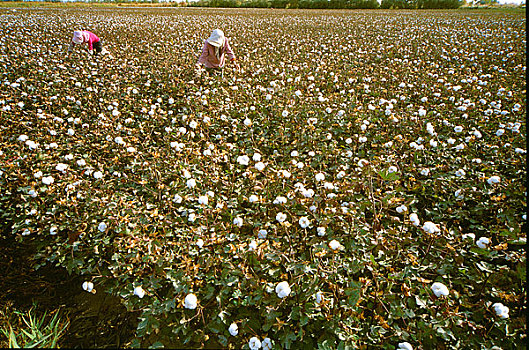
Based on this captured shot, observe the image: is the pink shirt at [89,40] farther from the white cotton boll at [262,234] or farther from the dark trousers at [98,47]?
the white cotton boll at [262,234]

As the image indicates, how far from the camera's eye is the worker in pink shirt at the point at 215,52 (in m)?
6.01

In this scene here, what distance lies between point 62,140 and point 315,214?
3282 mm

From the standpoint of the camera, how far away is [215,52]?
615cm

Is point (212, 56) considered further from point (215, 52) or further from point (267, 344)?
point (267, 344)

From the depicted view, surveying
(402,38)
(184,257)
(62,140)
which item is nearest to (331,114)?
(184,257)

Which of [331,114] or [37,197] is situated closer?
[37,197]

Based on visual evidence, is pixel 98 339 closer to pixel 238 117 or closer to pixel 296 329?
pixel 296 329

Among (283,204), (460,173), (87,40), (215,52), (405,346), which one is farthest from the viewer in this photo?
(87,40)

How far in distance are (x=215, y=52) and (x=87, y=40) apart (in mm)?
3757

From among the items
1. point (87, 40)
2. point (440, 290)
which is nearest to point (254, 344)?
point (440, 290)

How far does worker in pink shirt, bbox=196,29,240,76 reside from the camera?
6.01 m

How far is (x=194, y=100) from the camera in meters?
4.64

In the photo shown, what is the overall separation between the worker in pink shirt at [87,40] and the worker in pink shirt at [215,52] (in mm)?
3162

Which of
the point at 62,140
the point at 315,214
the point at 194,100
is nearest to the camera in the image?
the point at 315,214
